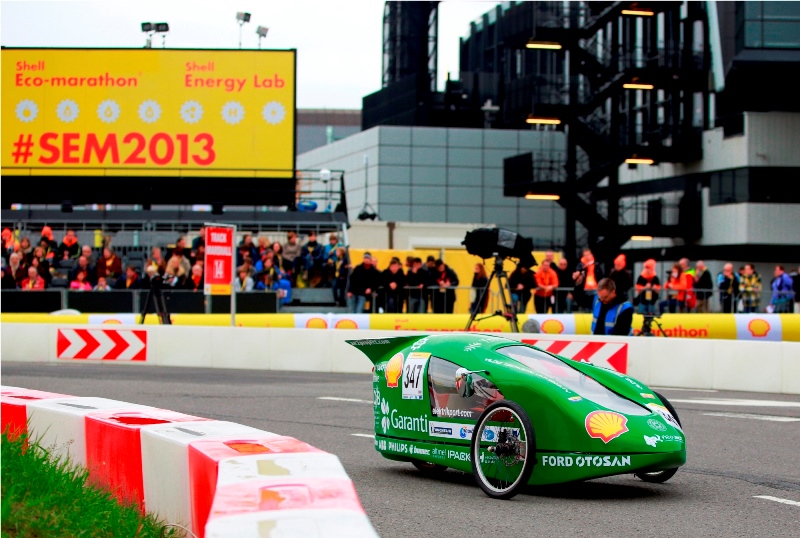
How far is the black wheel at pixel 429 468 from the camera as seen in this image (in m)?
9.83

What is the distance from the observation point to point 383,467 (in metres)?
10.1

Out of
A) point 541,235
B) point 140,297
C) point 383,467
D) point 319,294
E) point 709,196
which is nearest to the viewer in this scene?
point 383,467

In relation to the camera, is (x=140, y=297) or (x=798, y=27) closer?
(x=140, y=297)

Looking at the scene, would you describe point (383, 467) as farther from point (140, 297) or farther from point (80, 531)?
point (140, 297)

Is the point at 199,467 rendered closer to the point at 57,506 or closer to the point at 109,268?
the point at 57,506

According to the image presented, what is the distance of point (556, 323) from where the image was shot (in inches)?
951

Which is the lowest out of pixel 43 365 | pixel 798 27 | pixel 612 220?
pixel 43 365

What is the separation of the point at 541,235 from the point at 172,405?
53.1 meters

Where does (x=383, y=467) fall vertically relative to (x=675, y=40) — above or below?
below

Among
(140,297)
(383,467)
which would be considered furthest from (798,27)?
(383,467)

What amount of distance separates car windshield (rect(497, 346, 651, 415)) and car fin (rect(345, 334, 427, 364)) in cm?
99

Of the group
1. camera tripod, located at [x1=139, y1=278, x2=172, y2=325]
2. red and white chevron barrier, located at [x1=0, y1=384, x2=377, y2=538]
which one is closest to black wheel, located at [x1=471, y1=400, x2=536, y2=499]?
red and white chevron barrier, located at [x1=0, y1=384, x2=377, y2=538]

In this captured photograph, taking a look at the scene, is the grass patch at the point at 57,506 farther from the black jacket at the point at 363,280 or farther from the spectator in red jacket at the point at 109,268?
the spectator in red jacket at the point at 109,268

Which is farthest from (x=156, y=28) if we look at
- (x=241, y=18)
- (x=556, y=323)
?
(x=556, y=323)
